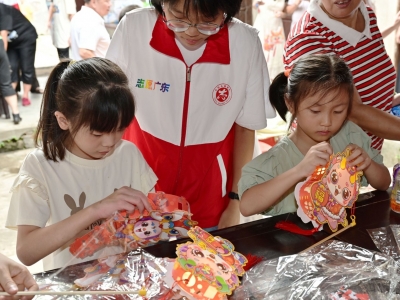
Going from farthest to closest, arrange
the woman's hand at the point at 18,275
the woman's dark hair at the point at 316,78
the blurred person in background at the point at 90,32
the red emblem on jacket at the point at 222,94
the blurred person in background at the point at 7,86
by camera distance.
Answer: the blurred person in background at the point at 7,86
the blurred person in background at the point at 90,32
the red emblem on jacket at the point at 222,94
the woman's dark hair at the point at 316,78
the woman's hand at the point at 18,275

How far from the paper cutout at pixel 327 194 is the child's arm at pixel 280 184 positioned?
0.07ft

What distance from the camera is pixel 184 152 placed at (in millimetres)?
1587

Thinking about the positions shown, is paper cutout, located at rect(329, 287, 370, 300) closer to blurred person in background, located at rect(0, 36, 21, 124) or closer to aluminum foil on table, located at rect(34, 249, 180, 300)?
aluminum foil on table, located at rect(34, 249, 180, 300)

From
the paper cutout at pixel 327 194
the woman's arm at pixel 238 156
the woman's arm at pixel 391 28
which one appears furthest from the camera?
the woman's arm at pixel 391 28

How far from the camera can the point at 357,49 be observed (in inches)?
71.0

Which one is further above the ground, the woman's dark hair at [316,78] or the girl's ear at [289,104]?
the woman's dark hair at [316,78]

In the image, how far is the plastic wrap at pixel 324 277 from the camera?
1.05 meters

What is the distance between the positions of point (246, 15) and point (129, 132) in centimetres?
267

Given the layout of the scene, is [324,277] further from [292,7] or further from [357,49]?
[292,7]

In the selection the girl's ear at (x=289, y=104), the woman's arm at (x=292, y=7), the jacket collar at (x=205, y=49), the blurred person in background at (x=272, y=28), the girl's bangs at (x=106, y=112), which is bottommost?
the blurred person in background at (x=272, y=28)

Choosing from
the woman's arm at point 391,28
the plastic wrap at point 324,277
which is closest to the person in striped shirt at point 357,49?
the plastic wrap at point 324,277

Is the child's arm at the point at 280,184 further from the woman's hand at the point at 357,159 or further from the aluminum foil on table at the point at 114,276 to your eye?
the aluminum foil on table at the point at 114,276

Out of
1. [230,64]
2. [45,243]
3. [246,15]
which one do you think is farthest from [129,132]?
[246,15]

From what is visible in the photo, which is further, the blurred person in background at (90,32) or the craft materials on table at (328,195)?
the blurred person in background at (90,32)
